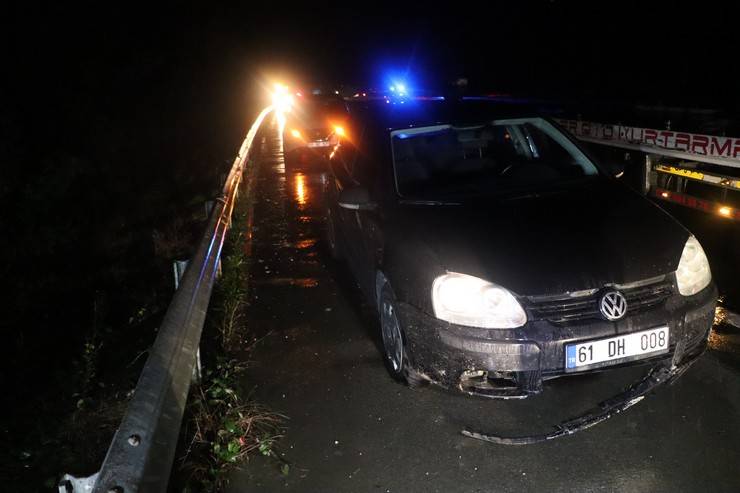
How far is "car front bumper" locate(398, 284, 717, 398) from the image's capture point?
3.12 meters

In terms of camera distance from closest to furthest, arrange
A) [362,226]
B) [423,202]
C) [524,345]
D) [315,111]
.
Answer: [524,345], [423,202], [362,226], [315,111]

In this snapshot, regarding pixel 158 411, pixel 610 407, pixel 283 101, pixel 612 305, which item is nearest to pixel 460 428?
pixel 610 407

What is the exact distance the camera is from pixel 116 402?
364cm

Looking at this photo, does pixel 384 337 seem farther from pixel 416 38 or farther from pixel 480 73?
pixel 416 38

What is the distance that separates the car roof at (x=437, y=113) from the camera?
15.7 ft

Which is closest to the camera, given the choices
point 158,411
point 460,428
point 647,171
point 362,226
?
Answer: point 158,411

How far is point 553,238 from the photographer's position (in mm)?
3543

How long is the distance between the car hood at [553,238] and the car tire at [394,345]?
0.50 m

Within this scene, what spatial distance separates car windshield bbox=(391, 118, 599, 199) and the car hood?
28 cm

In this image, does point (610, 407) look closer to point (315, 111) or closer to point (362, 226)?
point (362, 226)

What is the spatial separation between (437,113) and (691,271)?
7.56 ft

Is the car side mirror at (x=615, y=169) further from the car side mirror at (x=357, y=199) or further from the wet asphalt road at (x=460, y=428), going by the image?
the car side mirror at (x=357, y=199)

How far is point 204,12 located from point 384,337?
6455 cm

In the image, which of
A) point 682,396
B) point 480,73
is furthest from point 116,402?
point 480,73
